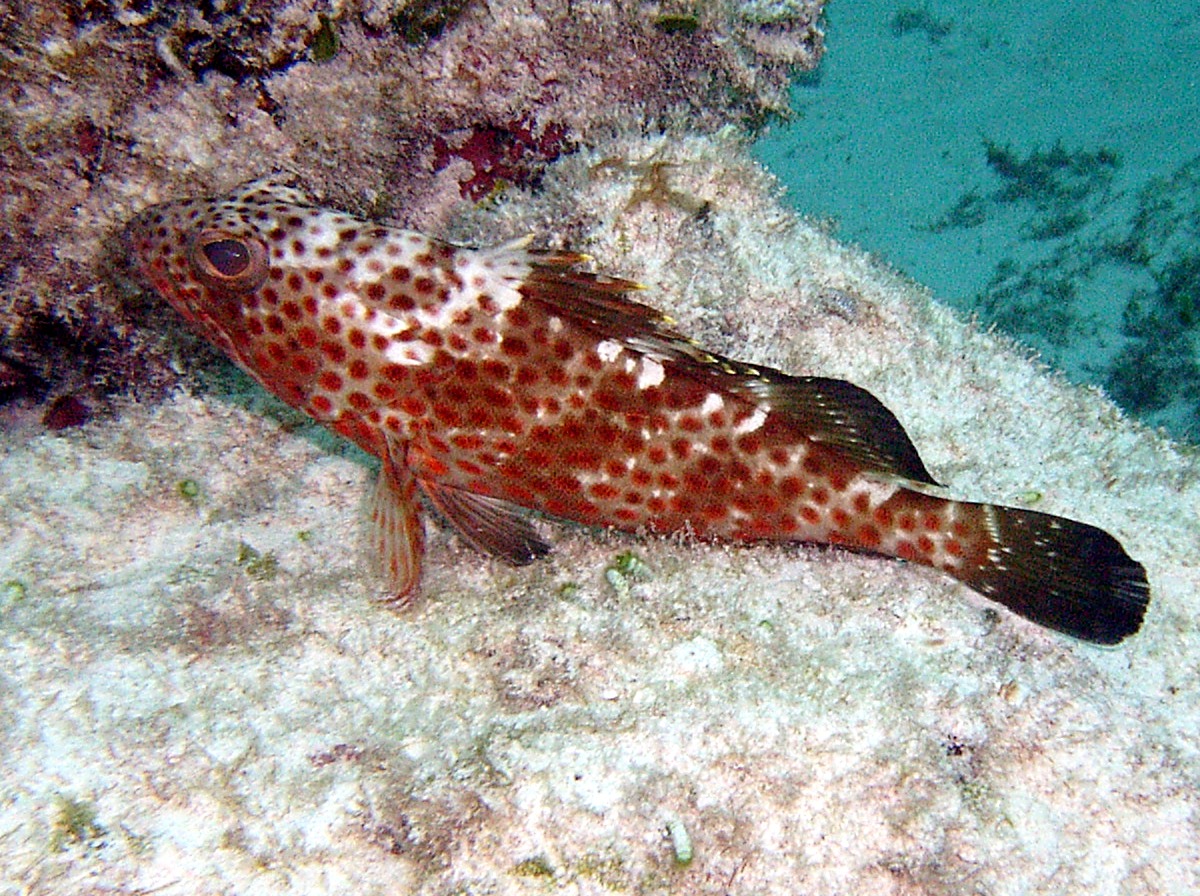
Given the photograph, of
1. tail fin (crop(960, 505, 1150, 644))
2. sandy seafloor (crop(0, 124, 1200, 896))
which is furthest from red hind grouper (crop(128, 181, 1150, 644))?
sandy seafloor (crop(0, 124, 1200, 896))

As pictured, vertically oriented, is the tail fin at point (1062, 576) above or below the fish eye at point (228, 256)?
below

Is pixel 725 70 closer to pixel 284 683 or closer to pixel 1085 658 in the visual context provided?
pixel 1085 658

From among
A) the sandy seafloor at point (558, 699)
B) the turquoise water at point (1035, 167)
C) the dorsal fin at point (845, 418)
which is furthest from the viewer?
the turquoise water at point (1035, 167)

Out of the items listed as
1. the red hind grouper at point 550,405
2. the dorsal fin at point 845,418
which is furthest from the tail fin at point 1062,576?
the dorsal fin at point 845,418

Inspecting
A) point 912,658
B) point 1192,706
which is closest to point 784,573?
point 912,658

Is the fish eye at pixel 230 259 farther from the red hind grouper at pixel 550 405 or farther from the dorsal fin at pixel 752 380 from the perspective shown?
the dorsal fin at pixel 752 380

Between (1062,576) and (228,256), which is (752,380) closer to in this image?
(1062,576)

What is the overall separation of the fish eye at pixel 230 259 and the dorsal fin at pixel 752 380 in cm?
117

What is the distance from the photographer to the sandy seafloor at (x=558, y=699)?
2.49 meters

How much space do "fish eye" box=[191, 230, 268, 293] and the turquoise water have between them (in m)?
12.2

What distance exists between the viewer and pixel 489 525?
3424 mm

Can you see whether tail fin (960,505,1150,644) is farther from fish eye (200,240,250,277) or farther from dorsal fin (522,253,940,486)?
fish eye (200,240,250,277)

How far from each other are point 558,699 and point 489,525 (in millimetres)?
875

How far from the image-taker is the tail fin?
3.14 meters
